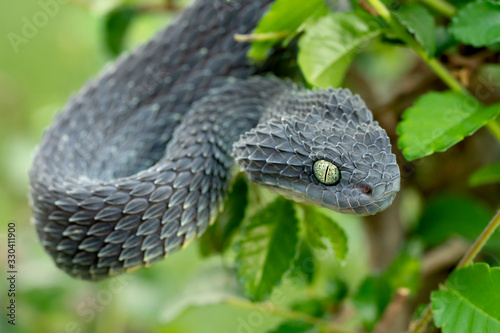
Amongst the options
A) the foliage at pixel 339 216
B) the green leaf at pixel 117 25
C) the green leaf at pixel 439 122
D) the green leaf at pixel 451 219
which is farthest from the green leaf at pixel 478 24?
the green leaf at pixel 117 25

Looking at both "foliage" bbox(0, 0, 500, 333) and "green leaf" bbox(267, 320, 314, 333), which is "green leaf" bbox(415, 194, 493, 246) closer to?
"foliage" bbox(0, 0, 500, 333)

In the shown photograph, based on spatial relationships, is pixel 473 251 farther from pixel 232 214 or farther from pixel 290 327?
pixel 232 214

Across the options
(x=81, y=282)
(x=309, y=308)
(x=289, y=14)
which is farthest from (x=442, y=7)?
(x=81, y=282)

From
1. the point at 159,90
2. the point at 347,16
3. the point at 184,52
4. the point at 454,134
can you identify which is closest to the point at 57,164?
the point at 159,90

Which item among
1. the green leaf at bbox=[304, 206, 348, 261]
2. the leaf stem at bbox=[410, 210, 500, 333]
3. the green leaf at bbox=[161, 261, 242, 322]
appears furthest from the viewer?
the green leaf at bbox=[161, 261, 242, 322]

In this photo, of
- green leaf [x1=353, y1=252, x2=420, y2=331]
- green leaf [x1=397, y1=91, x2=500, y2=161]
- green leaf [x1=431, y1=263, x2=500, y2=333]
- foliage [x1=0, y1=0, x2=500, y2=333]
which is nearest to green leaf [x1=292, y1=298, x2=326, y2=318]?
foliage [x1=0, y1=0, x2=500, y2=333]

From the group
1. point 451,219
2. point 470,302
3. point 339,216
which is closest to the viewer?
point 470,302

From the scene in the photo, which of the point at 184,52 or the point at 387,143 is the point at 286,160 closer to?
the point at 387,143
